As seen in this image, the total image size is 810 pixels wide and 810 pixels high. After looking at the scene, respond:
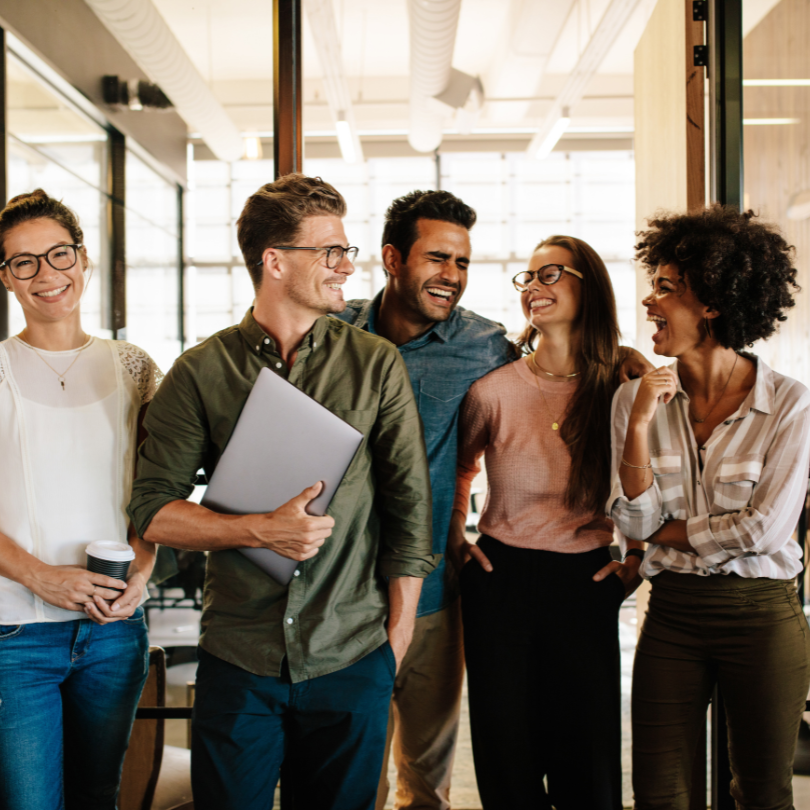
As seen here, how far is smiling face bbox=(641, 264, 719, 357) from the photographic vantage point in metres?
1.70

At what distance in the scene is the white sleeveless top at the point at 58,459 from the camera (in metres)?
1.50

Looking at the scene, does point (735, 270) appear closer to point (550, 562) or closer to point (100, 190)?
point (550, 562)

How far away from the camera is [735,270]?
Result: 1.66 meters

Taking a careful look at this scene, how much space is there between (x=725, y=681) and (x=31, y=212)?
197 cm

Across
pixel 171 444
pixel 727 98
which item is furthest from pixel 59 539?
pixel 727 98

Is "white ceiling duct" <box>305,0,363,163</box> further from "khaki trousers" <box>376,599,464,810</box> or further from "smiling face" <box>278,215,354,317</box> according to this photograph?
"khaki trousers" <box>376,599,464,810</box>

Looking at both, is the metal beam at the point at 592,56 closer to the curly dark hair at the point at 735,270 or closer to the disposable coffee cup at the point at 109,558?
the curly dark hair at the point at 735,270

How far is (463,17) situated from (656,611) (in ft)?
19.3

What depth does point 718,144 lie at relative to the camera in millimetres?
2141

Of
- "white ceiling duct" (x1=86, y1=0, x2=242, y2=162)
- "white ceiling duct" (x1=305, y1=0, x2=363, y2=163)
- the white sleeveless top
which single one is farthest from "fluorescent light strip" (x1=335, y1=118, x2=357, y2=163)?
the white sleeveless top

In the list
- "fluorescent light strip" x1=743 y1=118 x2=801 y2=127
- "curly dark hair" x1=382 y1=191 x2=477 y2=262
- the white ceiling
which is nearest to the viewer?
"curly dark hair" x1=382 y1=191 x2=477 y2=262

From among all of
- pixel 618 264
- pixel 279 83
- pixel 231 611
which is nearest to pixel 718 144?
pixel 279 83

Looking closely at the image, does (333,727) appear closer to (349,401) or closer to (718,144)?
(349,401)

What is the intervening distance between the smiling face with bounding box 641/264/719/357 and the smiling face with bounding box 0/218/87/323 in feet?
4.63
